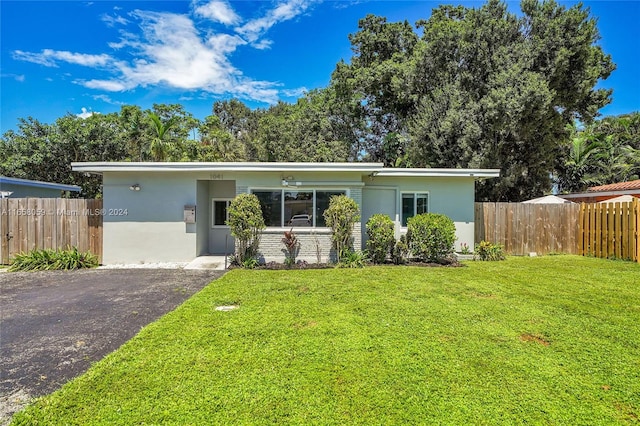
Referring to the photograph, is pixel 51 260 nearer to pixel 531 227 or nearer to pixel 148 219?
pixel 148 219

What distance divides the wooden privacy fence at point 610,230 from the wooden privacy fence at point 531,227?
0.33 m

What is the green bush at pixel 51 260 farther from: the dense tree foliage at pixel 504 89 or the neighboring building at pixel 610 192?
the neighboring building at pixel 610 192

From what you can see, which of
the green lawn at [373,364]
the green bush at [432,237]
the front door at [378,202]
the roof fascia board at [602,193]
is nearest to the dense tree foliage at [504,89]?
the roof fascia board at [602,193]

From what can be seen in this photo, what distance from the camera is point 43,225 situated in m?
9.90

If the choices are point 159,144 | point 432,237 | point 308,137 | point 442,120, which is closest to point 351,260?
point 432,237

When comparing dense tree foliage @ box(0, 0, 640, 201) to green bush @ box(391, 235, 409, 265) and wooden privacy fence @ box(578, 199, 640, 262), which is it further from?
green bush @ box(391, 235, 409, 265)

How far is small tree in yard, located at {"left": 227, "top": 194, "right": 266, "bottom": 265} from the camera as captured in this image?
941 centimetres

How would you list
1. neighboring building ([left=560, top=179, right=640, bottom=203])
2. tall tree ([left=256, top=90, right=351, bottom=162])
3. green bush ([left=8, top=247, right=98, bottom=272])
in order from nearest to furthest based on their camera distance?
green bush ([left=8, top=247, right=98, bottom=272]) → neighboring building ([left=560, top=179, right=640, bottom=203]) → tall tree ([left=256, top=90, right=351, bottom=162])

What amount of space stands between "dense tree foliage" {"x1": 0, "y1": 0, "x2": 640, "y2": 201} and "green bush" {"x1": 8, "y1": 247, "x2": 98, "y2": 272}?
858 cm

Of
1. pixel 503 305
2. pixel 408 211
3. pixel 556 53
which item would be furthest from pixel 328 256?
pixel 556 53

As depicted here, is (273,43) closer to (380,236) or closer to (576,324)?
(380,236)

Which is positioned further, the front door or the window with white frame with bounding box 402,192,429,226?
the window with white frame with bounding box 402,192,429,226

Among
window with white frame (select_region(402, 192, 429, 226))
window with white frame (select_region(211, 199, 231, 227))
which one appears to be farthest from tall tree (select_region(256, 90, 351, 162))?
window with white frame (select_region(211, 199, 231, 227))

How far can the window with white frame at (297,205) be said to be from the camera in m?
10.2
